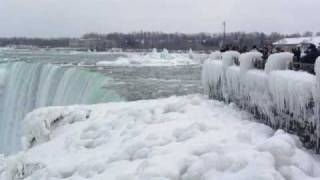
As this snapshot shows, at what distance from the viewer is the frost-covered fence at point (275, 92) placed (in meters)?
8.78

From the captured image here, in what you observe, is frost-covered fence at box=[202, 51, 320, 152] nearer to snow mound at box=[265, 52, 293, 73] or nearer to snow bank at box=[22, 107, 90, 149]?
snow mound at box=[265, 52, 293, 73]

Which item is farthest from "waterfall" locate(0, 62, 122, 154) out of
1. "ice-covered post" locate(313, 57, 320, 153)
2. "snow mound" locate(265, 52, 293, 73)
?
"ice-covered post" locate(313, 57, 320, 153)

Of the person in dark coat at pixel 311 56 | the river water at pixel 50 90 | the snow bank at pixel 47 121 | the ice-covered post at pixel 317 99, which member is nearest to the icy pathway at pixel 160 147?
the snow bank at pixel 47 121

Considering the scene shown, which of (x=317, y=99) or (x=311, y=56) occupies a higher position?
(x=311, y=56)

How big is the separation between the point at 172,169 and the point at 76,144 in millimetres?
4802

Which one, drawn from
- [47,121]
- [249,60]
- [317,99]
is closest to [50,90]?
[47,121]

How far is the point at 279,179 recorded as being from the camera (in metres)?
6.66

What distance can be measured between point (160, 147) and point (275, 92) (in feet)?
8.68

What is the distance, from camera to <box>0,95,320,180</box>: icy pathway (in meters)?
7.30

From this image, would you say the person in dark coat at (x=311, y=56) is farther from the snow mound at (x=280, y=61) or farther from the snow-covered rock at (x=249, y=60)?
the snow-covered rock at (x=249, y=60)

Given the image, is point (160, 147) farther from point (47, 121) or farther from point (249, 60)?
point (47, 121)

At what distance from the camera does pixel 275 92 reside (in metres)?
10.4

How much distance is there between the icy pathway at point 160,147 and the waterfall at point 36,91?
7.33m

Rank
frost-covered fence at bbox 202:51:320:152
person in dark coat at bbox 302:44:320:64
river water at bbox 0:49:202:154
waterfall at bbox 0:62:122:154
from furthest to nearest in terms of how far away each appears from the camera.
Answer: river water at bbox 0:49:202:154 < waterfall at bbox 0:62:122:154 < person in dark coat at bbox 302:44:320:64 < frost-covered fence at bbox 202:51:320:152
